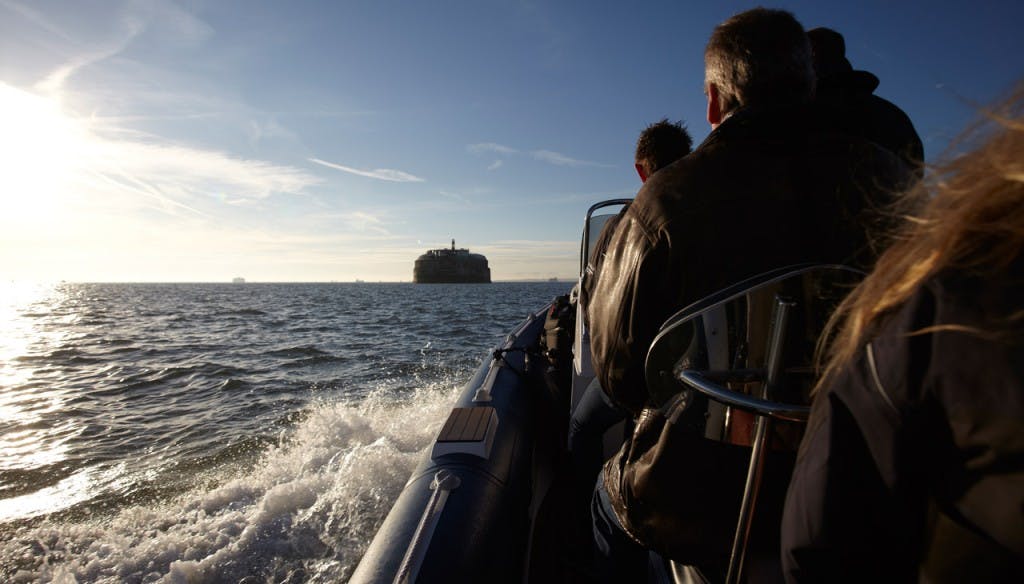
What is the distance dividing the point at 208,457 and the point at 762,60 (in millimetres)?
5435

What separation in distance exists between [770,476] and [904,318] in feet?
1.94

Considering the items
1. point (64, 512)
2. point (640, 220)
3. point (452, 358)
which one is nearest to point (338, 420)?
point (64, 512)

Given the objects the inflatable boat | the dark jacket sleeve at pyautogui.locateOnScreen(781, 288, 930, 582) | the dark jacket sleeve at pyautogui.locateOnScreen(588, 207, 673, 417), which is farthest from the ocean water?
the dark jacket sleeve at pyautogui.locateOnScreen(781, 288, 930, 582)

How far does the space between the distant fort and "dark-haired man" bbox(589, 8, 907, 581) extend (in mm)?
91895

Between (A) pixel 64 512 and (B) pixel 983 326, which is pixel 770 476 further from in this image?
(A) pixel 64 512

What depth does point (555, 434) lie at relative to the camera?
11.7 feet

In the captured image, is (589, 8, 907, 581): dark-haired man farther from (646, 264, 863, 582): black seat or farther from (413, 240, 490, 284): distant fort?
(413, 240, 490, 284): distant fort

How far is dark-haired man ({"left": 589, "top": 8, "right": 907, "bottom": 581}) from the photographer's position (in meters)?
0.97

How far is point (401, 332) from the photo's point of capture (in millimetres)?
13750

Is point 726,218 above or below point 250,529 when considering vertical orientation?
above

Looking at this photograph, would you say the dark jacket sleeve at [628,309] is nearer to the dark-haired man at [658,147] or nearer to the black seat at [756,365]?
the black seat at [756,365]

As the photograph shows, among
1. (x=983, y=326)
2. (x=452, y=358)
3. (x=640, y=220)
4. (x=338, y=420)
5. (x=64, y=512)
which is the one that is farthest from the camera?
(x=452, y=358)

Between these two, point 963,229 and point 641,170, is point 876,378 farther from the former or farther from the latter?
point 641,170

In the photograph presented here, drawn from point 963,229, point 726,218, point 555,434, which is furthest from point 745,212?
point 555,434
